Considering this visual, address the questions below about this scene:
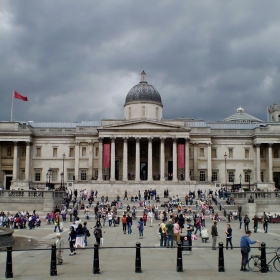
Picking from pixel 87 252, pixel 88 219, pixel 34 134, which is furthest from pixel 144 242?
pixel 34 134

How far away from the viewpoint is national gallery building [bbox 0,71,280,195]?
72750 millimetres

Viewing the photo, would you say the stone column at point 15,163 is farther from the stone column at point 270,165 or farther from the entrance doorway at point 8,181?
the stone column at point 270,165

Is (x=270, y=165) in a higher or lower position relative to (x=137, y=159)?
lower

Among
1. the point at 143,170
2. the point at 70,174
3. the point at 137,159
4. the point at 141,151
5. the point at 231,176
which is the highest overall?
the point at 141,151

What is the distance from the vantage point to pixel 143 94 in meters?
79.3

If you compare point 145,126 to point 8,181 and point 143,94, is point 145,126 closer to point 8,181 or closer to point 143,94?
point 143,94

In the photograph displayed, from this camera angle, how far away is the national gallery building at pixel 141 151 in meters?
72.8

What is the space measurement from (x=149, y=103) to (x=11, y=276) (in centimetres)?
6356

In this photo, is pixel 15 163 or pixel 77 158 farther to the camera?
pixel 77 158

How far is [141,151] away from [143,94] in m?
10.7

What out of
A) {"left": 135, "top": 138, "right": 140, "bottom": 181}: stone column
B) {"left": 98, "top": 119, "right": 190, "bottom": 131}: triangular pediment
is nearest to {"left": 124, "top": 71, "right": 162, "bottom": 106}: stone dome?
{"left": 98, "top": 119, "right": 190, "bottom": 131}: triangular pediment

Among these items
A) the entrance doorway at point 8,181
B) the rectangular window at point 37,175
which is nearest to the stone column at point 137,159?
the rectangular window at point 37,175

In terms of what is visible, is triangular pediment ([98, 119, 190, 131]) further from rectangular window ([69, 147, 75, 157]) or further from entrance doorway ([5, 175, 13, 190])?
entrance doorway ([5, 175, 13, 190])

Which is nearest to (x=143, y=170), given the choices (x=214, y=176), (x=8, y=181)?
(x=214, y=176)
